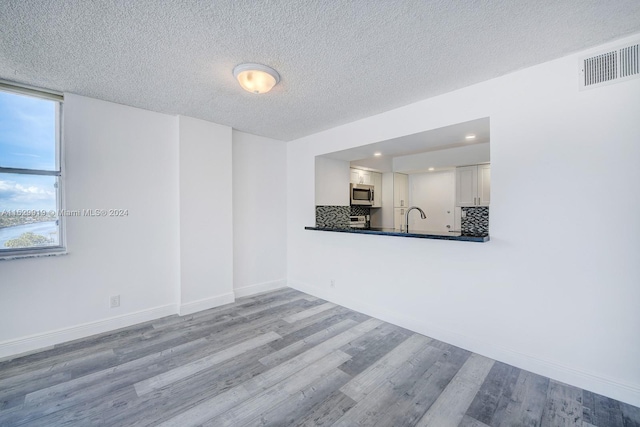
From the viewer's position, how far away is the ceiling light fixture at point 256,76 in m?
2.13

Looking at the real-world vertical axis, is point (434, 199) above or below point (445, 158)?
below

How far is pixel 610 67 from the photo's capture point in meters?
1.85

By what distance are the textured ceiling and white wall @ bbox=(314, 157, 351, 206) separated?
1599mm

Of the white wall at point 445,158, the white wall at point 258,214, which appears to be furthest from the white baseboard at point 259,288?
the white wall at point 445,158

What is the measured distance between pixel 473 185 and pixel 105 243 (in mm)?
5180

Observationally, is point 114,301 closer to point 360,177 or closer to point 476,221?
point 476,221

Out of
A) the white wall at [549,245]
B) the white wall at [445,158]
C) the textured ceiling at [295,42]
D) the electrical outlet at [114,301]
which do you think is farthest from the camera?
the white wall at [445,158]

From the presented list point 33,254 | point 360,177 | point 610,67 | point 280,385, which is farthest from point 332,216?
point 33,254

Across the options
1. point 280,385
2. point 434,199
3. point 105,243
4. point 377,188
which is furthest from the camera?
point 377,188

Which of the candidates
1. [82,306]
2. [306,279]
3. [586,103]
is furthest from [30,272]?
[586,103]

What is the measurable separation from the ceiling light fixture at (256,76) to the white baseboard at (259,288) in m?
2.91

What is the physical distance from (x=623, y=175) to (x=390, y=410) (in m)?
2.26

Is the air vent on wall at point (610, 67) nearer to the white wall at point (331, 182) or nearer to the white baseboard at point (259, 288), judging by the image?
the white wall at point (331, 182)

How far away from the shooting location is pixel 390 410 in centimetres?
176
